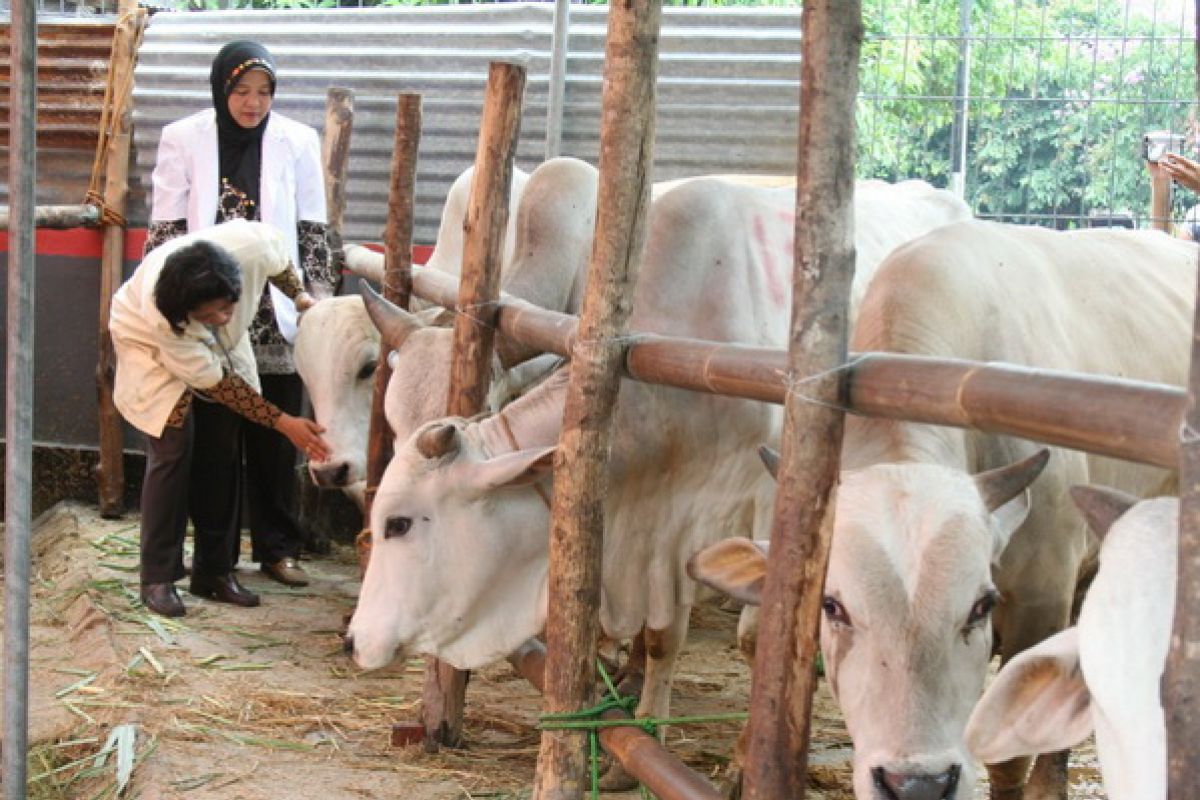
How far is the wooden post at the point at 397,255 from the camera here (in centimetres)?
566

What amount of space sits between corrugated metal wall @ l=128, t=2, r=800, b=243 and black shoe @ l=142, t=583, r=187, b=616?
2.38 metres

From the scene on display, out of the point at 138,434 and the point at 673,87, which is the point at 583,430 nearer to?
the point at 673,87

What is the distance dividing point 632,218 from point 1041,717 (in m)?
1.68

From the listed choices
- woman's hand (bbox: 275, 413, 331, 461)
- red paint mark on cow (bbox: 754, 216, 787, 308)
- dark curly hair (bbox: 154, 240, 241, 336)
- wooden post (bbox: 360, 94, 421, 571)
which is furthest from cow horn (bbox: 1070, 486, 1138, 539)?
woman's hand (bbox: 275, 413, 331, 461)

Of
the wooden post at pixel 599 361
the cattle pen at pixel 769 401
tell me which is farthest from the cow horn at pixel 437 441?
the wooden post at pixel 599 361

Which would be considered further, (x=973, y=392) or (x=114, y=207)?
(x=114, y=207)

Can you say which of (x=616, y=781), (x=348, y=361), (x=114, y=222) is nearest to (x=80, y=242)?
(x=114, y=222)

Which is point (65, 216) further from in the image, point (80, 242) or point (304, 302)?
point (304, 302)

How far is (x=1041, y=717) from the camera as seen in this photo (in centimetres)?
219

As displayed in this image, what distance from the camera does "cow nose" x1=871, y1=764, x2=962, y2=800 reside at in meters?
2.84

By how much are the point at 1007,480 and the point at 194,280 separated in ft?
11.6

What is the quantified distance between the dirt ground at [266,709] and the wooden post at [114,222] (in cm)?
117

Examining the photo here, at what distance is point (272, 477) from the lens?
23.4 ft

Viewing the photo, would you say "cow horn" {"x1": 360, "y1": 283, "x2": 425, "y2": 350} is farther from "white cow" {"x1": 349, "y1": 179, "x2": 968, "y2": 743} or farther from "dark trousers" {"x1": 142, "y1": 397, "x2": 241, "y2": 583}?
"dark trousers" {"x1": 142, "y1": 397, "x2": 241, "y2": 583}
